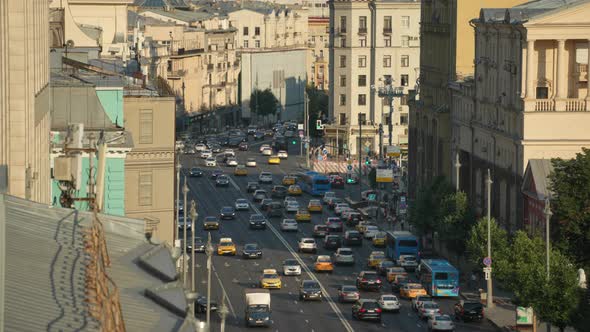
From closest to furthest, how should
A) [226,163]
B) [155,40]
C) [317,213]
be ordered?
[317,213], [226,163], [155,40]

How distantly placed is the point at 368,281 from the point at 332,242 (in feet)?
59.1

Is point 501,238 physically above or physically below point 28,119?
→ below

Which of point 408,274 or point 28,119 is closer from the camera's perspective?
point 28,119

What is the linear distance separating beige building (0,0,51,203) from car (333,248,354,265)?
44598 mm

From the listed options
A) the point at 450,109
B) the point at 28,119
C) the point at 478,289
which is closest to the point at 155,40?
the point at 450,109

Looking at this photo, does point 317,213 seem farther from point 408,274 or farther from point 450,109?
point 408,274

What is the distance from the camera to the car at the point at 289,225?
378ft

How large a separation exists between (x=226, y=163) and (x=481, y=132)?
65.2 metres

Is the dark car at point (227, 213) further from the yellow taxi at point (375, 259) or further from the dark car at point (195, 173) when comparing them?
the dark car at point (195, 173)

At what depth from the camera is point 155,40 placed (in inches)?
7864

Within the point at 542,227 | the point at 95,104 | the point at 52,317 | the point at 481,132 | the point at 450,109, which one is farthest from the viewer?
the point at 450,109

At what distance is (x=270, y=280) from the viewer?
89.7m

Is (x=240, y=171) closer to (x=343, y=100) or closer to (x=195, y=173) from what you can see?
(x=195, y=173)

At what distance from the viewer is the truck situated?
76.9 m
